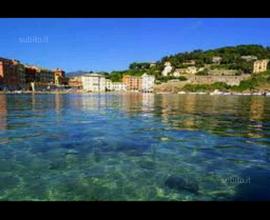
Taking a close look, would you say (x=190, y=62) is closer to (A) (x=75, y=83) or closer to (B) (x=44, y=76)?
(A) (x=75, y=83)

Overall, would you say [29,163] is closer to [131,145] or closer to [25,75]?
[131,145]

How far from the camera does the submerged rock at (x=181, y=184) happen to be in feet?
19.4

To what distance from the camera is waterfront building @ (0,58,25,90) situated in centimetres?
9366

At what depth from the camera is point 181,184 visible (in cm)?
618

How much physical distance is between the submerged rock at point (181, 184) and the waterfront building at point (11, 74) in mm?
93668

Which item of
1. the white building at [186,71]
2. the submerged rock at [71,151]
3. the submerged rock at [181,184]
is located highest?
the white building at [186,71]

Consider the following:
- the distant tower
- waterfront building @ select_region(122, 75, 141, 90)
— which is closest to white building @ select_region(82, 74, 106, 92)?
waterfront building @ select_region(122, 75, 141, 90)

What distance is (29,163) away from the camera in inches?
298

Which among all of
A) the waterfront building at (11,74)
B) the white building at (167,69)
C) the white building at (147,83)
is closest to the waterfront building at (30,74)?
the waterfront building at (11,74)

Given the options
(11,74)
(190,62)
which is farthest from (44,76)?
(190,62)

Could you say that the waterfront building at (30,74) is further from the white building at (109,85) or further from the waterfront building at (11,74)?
the white building at (109,85)

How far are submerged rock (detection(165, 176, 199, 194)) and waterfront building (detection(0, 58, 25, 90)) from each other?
93.7 metres
